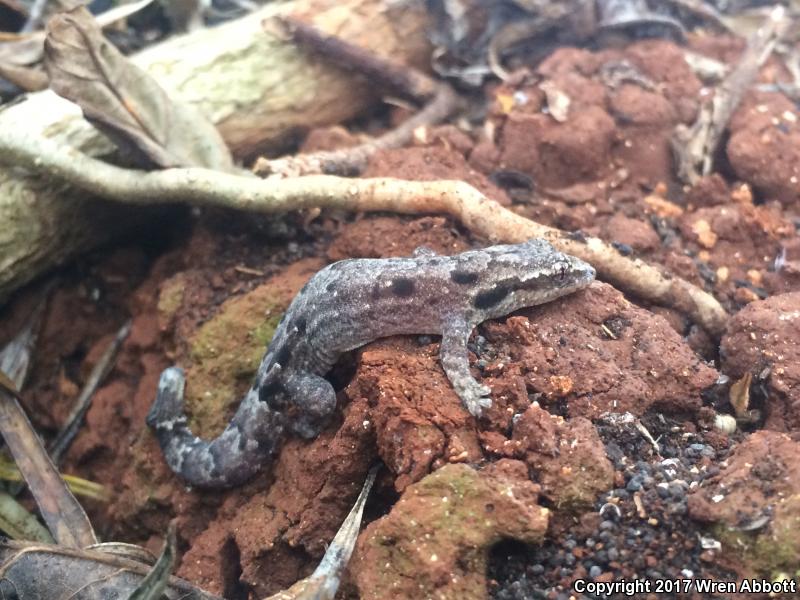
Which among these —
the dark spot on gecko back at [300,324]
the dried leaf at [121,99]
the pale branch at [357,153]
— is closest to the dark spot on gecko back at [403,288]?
the dark spot on gecko back at [300,324]

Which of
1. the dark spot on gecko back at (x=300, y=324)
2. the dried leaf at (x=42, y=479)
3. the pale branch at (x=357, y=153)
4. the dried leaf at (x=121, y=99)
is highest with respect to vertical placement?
the dried leaf at (x=121, y=99)

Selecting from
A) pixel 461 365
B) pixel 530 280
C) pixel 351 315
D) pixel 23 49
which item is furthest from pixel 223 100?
pixel 461 365

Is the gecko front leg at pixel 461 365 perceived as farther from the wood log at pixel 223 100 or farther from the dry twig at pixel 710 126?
the wood log at pixel 223 100

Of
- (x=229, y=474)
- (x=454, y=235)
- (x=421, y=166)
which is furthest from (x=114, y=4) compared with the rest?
(x=229, y=474)

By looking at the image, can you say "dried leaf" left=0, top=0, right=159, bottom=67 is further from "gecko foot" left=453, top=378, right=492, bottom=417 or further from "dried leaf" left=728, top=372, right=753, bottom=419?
"dried leaf" left=728, top=372, right=753, bottom=419

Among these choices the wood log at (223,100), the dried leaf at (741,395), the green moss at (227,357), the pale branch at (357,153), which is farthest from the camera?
the pale branch at (357,153)

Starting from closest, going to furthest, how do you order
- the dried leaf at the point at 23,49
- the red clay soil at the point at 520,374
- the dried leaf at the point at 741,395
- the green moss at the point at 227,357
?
the red clay soil at the point at 520,374 → the dried leaf at the point at 741,395 → the green moss at the point at 227,357 → the dried leaf at the point at 23,49
